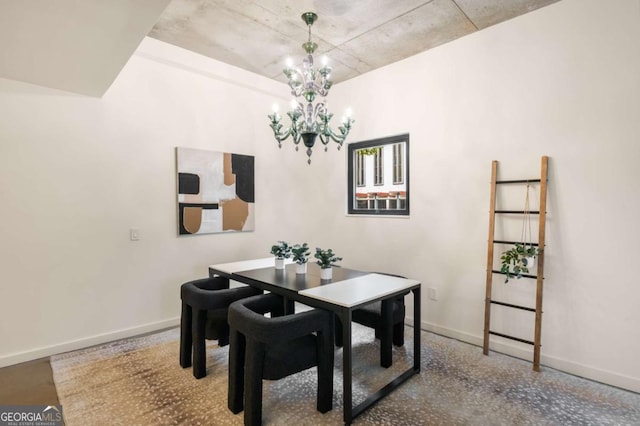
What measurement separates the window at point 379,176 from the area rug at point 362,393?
1.70m

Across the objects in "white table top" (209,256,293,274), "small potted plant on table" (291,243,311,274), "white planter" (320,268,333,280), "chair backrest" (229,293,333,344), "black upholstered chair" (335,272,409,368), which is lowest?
"black upholstered chair" (335,272,409,368)

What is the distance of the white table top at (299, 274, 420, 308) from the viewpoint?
6.76ft

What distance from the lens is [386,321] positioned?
257cm

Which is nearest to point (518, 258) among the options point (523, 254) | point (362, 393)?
point (523, 254)

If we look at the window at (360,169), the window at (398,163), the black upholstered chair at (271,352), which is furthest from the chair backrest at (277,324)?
the window at (360,169)

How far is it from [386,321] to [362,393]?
56 cm

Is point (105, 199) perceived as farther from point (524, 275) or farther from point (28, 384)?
point (524, 275)

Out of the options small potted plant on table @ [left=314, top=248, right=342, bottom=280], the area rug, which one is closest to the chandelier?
small potted plant on table @ [left=314, top=248, right=342, bottom=280]

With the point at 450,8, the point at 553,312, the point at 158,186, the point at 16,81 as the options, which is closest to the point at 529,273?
the point at 553,312

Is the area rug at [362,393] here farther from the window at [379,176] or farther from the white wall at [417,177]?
the window at [379,176]

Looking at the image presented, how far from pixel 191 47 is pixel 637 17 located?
3744mm

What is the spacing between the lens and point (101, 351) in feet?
9.37

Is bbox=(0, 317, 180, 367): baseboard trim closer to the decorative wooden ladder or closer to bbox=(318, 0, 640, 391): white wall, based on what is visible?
bbox=(318, 0, 640, 391): white wall

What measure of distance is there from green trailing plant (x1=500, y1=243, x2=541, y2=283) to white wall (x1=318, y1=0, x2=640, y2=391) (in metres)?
0.22
